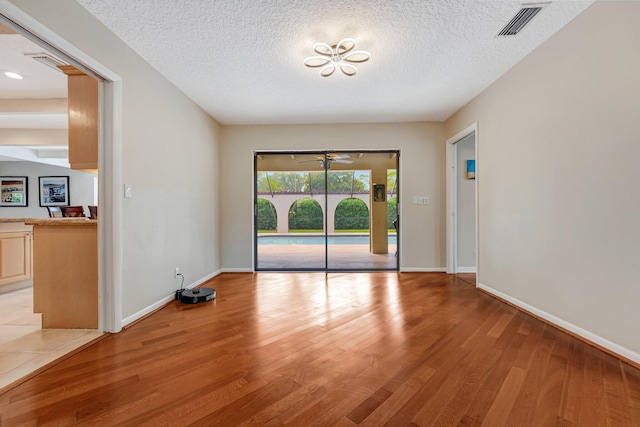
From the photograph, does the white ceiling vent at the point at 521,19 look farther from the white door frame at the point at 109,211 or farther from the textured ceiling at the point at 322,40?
the white door frame at the point at 109,211

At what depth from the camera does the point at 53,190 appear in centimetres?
729

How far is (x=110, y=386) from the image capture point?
1541 millimetres

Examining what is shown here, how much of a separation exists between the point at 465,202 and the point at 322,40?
344 cm

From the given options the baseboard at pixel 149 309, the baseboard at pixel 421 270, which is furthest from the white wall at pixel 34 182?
the baseboard at pixel 421 270

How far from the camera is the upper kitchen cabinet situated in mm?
2379

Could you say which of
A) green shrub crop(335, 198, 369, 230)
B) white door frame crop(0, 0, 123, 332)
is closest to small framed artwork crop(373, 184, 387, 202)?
green shrub crop(335, 198, 369, 230)

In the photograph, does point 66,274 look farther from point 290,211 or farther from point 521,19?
point 290,211

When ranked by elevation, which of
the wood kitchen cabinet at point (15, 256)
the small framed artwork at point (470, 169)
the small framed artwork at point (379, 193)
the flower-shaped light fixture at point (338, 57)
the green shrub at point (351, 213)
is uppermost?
the flower-shaped light fixture at point (338, 57)

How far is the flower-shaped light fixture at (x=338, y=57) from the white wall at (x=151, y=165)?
5.51 feet

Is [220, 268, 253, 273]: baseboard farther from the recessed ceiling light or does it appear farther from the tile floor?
the recessed ceiling light

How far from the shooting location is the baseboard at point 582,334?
1.79 m

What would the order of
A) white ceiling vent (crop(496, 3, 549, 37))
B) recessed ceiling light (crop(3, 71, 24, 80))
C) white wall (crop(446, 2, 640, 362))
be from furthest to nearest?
recessed ceiling light (crop(3, 71, 24, 80)) < white ceiling vent (crop(496, 3, 549, 37)) < white wall (crop(446, 2, 640, 362))

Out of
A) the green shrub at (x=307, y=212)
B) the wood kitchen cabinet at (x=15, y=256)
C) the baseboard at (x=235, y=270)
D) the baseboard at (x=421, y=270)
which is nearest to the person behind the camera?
the wood kitchen cabinet at (x=15, y=256)

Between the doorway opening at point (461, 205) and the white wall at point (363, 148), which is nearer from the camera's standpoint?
the doorway opening at point (461, 205)
